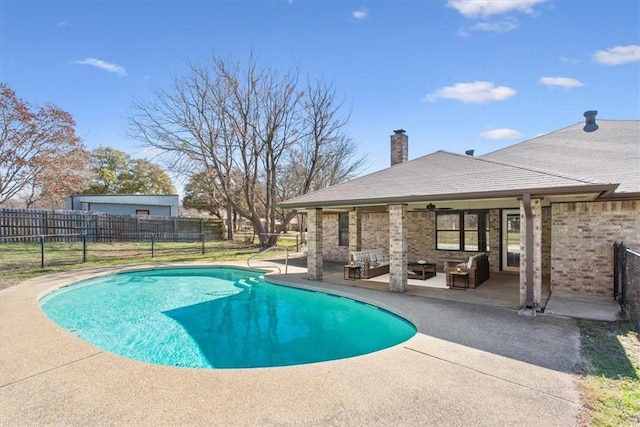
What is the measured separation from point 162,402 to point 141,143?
65.2ft

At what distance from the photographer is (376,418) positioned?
312 centimetres

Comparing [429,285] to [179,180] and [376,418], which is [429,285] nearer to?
[376,418]

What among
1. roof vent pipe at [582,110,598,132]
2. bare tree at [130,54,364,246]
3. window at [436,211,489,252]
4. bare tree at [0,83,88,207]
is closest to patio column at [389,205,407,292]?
window at [436,211,489,252]

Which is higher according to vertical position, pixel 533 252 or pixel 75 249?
pixel 533 252

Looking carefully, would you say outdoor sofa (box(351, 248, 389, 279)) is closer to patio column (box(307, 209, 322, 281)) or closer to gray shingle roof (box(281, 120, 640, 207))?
patio column (box(307, 209, 322, 281))

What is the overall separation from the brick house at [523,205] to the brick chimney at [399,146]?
4 cm

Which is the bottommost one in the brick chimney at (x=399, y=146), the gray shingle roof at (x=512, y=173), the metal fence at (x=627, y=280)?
the metal fence at (x=627, y=280)

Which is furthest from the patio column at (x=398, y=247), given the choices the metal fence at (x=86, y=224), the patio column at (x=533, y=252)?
the metal fence at (x=86, y=224)

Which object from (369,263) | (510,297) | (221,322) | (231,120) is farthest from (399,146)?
(231,120)

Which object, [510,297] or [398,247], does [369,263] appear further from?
[510,297]

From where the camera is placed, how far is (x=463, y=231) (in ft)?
41.3

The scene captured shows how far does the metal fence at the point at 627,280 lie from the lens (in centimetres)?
579

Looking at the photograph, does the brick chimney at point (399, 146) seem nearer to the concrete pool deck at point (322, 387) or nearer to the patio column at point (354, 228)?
the patio column at point (354, 228)

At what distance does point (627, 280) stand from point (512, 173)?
2.95 metres
